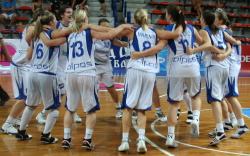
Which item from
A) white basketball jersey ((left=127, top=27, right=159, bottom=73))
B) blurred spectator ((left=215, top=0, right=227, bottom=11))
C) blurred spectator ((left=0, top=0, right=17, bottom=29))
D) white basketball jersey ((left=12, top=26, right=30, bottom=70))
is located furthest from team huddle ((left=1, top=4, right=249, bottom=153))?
blurred spectator ((left=215, top=0, right=227, bottom=11))

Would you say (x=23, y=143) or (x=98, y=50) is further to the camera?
(x=98, y=50)

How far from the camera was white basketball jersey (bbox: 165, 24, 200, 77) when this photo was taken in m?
4.83

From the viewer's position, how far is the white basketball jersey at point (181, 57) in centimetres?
483

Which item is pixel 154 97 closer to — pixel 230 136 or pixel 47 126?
pixel 230 136

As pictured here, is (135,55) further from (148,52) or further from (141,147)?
(141,147)

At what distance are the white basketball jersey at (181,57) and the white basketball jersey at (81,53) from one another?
116 cm

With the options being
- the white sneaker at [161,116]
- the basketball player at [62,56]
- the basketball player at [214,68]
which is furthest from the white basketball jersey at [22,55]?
the basketball player at [214,68]

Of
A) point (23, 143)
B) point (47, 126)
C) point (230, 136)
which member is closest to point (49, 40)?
point (47, 126)

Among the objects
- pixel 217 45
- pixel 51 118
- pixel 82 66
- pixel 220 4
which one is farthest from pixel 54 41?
pixel 220 4

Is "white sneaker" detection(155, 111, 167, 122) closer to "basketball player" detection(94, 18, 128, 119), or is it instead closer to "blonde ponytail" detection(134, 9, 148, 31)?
"basketball player" detection(94, 18, 128, 119)

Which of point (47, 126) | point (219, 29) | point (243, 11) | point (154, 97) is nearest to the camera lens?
point (47, 126)

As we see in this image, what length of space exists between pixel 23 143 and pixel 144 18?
2.53 metres

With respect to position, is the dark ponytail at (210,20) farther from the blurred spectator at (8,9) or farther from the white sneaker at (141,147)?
the blurred spectator at (8,9)

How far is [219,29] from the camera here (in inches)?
208
